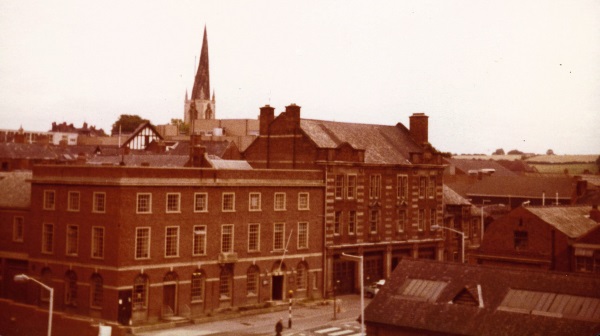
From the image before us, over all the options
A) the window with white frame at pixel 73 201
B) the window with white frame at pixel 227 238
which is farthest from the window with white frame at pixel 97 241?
the window with white frame at pixel 227 238

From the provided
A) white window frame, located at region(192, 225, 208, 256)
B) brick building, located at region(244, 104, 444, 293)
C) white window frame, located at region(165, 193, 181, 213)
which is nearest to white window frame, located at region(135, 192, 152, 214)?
white window frame, located at region(165, 193, 181, 213)

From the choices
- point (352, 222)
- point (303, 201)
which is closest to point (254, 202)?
point (303, 201)

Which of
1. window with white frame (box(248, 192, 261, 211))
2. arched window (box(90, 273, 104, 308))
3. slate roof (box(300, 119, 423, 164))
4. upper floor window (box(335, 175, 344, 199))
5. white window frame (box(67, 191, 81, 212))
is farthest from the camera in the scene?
slate roof (box(300, 119, 423, 164))

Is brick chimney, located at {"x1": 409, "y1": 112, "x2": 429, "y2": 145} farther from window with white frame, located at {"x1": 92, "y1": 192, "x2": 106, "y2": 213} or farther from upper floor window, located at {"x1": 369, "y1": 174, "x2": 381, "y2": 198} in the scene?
window with white frame, located at {"x1": 92, "y1": 192, "x2": 106, "y2": 213}

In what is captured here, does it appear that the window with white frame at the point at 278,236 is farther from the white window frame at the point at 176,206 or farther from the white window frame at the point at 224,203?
the white window frame at the point at 176,206

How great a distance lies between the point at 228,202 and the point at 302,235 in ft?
28.6

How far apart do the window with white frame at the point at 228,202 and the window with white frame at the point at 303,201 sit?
24.2 ft

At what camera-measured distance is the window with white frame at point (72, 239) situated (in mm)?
54781

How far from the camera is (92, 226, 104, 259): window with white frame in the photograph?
53.4 m

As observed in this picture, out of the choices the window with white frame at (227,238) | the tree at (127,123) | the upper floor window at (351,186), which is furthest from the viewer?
the tree at (127,123)

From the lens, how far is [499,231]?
182ft

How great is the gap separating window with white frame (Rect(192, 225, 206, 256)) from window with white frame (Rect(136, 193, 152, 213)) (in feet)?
14.7

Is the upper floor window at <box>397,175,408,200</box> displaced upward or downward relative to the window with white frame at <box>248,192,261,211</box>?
upward

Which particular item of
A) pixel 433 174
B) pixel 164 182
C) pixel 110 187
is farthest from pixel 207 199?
pixel 433 174
